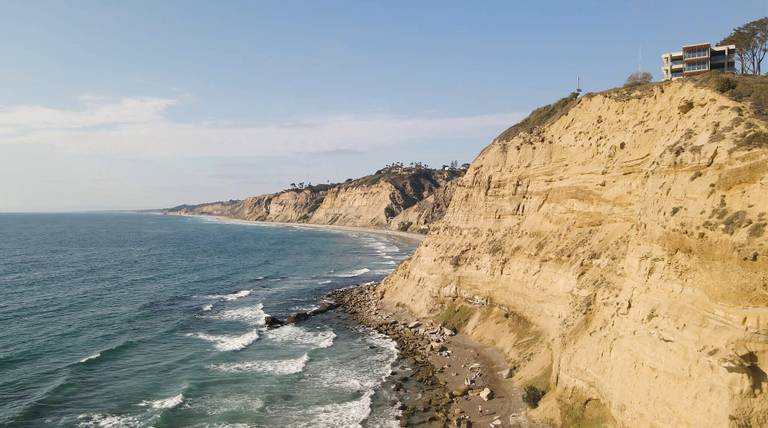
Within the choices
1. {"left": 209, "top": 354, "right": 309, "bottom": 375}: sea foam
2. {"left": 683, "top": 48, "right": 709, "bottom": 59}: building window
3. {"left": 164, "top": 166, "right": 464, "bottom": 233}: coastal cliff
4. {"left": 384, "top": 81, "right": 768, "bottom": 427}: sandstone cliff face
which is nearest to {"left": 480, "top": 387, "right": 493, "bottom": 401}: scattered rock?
{"left": 384, "top": 81, "right": 768, "bottom": 427}: sandstone cliff face

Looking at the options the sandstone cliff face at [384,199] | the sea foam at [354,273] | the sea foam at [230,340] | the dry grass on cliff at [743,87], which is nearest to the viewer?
the dry grass on cliff at [743,87]

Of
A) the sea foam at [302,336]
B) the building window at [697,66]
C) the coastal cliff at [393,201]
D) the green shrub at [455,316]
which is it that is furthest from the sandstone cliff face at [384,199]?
the green shrub at [455,316]

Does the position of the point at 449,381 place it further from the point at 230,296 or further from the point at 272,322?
the point at 230,296

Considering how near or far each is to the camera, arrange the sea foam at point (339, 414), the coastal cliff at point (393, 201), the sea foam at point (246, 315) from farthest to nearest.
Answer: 1. the coastal cliff at point (393, 201)
2. the sea foam at point (246, 315)
3. the sea foam at point (339, 414)

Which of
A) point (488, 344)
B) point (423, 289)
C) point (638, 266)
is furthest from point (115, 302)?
point (638, 266)

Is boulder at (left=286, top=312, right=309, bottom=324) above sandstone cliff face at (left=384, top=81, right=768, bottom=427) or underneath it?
underneath

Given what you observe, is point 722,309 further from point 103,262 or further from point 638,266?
point 103,262

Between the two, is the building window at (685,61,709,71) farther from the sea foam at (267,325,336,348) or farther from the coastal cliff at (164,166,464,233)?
the coastal cliff at (164,166,464,233)

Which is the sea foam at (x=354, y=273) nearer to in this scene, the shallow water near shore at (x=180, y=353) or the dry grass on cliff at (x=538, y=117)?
the shallow water near shore at (x=180, y=353)
